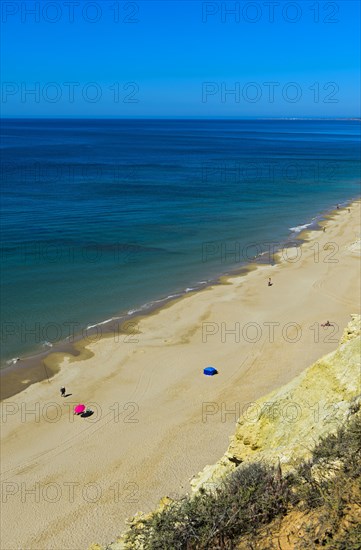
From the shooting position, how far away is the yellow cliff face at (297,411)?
Result: 27.0 ft

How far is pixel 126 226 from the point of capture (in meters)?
44.9

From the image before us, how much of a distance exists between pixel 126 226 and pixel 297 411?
122ft

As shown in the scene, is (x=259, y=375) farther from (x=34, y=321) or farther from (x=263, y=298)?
(x=34, y=321)

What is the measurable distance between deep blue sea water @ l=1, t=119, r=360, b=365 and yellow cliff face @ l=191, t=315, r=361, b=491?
1546cm

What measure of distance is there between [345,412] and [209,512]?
3071mm

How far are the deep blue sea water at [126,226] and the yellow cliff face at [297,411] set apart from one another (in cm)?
1546

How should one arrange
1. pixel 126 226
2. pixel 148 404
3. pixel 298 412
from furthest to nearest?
1. pixel 126 226
2. pixel 148 404
3. pixel 298 412

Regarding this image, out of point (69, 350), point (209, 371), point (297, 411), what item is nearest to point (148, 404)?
point (209, 371)

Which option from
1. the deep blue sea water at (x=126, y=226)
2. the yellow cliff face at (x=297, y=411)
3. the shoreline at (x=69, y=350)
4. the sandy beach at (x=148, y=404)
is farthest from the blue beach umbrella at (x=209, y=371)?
the yellow cliff face at (x=297, y=411)

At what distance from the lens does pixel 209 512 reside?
5812 mm

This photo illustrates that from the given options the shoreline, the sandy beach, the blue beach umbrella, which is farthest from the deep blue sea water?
the blue beach umbrella

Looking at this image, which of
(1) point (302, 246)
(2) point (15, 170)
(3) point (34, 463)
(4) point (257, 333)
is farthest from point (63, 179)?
(3) point (34, 463)

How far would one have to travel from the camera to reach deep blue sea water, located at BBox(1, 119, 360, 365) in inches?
1109

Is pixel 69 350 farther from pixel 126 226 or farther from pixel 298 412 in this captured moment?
pixel 126 226
